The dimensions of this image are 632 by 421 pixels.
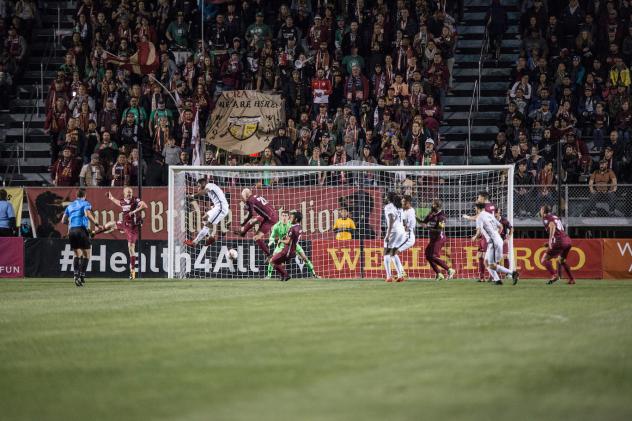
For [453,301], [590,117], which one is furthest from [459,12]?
[453,301]

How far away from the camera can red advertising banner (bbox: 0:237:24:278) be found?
26.0 metres

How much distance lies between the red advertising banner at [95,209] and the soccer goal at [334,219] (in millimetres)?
726

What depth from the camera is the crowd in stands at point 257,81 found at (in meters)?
27.0

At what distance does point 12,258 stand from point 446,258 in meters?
11.0

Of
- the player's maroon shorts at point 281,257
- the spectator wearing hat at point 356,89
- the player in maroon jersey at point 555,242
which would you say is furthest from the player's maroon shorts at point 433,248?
the spectator wearing hat at point 356,89

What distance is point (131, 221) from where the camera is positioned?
2522cm

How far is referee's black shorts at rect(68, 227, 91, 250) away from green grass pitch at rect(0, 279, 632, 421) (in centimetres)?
510

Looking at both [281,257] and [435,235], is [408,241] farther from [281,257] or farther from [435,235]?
[281,257]

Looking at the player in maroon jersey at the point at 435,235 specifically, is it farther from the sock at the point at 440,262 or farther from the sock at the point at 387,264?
the sock at the point at 387,264

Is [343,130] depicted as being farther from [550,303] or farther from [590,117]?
[550,303]

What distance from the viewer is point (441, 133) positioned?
29.2 m

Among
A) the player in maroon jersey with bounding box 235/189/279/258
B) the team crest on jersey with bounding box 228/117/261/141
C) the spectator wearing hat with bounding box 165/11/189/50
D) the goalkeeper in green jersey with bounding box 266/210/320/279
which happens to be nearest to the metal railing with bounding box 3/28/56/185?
the spectator wearing hat with bounding box 165/11/189/50

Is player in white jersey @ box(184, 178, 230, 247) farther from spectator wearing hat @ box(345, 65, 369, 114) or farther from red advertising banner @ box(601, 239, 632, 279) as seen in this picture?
red advertising banner @ box(601, 239, 632, 279)

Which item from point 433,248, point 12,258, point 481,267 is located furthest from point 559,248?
point 12,258
